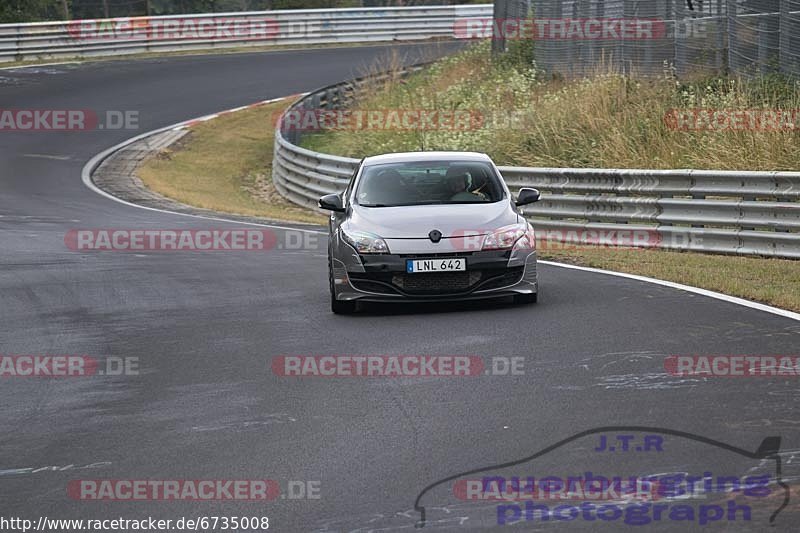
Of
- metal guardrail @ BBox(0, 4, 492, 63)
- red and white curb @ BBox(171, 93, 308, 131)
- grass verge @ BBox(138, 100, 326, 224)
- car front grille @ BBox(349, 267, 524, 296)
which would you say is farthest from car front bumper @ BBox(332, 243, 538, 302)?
metal guardrail @ BBox(0, 4, 492, 63)

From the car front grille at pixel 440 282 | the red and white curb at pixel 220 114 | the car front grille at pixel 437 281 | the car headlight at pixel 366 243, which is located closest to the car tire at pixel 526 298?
the car front grille at pixel 437 281

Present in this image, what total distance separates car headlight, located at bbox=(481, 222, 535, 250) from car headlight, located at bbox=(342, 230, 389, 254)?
89 cm

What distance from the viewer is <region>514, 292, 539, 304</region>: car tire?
39.3 ft

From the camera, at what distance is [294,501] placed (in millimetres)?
6070

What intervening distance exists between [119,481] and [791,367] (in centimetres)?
450

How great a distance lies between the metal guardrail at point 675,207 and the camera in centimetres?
1577

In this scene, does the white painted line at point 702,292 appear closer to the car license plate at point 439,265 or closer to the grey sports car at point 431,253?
the grey sports car at point 431,253

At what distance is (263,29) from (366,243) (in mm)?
38128

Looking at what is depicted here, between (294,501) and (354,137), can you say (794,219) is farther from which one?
(354,137)

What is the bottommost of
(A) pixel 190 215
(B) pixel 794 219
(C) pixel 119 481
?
(A) pixel 190 215

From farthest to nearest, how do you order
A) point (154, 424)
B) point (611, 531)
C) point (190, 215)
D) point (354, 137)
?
1. point (354, 137)
2. point (190, 215)
3. point (154, 424)
4. point (611, 531)

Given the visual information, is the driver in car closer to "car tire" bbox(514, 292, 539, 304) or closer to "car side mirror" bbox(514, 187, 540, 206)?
"car side mirror" bbox(514, 187, 540, 206)

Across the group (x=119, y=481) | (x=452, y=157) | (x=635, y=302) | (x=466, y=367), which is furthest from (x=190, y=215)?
(x=119, y=481)

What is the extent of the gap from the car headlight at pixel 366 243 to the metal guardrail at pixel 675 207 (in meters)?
5.89
